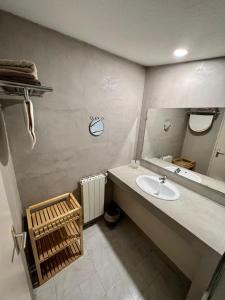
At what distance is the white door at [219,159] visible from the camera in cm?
126

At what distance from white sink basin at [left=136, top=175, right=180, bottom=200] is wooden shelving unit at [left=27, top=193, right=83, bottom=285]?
2.55ft

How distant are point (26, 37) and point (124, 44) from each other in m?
0.79

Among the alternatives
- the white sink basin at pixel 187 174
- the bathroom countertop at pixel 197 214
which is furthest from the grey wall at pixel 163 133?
the bathroom countertop at pixel 197 214

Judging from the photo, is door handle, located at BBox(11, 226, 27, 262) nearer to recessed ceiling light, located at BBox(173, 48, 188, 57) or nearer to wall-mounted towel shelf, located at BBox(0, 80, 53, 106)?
wall-mounted towel shelf, located at BBox(0, 80, 53, 106)

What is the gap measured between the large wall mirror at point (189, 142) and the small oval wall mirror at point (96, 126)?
71cm

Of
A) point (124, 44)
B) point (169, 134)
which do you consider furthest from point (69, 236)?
point (124, 44)

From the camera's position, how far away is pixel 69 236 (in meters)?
1.41

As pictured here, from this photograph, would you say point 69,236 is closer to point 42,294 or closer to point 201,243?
point 42,294

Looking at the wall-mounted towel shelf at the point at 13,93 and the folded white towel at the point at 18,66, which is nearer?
the folded white towel at the point at 18,66

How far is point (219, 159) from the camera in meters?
1.29

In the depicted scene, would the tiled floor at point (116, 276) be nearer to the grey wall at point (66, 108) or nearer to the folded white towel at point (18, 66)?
the grey wall at point (66, 108)

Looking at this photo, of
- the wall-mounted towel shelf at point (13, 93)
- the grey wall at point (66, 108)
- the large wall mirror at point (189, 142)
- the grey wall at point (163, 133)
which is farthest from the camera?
the grey wall at point (163, 133)

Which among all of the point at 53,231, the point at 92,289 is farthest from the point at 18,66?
the point at 92,289

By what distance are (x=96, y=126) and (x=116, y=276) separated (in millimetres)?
1605
